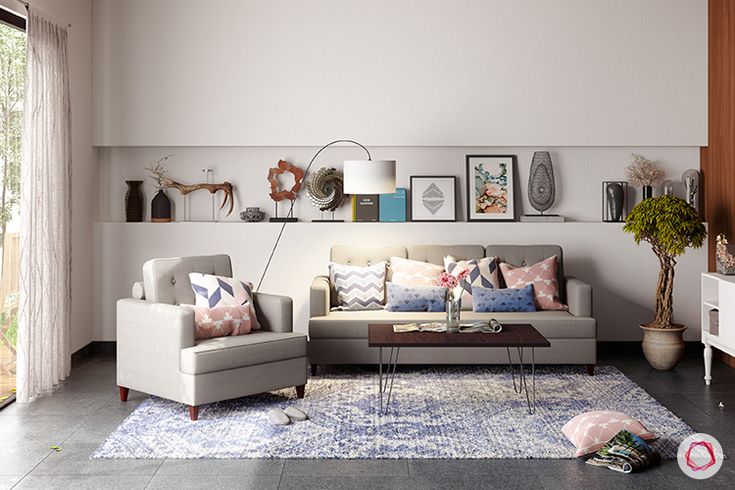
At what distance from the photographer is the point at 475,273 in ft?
20.6

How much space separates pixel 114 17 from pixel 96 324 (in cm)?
254

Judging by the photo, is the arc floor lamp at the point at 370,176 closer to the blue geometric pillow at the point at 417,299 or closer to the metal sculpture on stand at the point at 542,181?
the blue geometric pillow at the point at 417,299

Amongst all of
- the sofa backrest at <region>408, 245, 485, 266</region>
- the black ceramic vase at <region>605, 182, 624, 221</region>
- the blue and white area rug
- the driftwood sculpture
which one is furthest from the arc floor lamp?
the black ceramic vase at <region>605, 182, 624, 221</region>

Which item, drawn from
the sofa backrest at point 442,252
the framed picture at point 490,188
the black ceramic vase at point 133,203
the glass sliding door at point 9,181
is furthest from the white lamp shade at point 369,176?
the glass sliding door at point 9,181

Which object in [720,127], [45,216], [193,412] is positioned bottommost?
[193,412]

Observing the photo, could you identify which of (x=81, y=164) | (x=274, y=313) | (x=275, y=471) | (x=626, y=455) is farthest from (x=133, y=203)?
(x=626, y=455)

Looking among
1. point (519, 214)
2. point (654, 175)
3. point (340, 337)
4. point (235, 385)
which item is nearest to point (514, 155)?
point (519, 214)

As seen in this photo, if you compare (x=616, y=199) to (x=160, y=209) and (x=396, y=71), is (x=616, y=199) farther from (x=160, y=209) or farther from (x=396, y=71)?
(x=160, y=209)

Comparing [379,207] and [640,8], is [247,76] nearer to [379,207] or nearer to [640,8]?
[379,207]

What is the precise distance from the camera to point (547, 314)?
235 inches

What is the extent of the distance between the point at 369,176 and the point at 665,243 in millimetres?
2193

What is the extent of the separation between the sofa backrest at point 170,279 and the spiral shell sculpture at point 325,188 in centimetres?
163

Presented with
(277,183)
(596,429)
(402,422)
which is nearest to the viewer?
(596,429)

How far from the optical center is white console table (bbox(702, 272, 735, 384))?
529 centimetres
